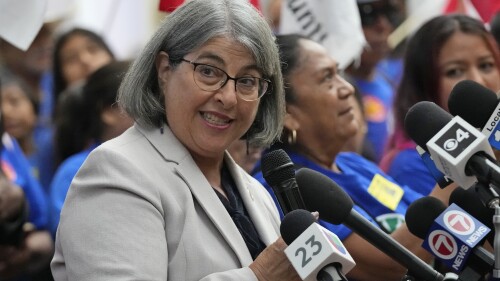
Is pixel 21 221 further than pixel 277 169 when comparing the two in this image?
Yes

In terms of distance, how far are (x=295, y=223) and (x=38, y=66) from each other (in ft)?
17.1

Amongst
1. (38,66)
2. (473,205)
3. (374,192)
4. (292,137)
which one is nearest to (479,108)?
(473,205)

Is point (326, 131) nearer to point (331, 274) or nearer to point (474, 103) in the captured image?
point (474, 103)

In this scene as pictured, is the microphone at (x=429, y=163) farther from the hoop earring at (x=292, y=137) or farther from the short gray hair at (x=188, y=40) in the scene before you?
the hoop earring at (x=292, y=137)

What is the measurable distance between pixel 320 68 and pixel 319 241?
90.8 inches

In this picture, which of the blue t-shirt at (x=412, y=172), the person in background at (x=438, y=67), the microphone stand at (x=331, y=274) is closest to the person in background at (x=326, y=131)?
the blue t-shirt at (x=412, y=172)

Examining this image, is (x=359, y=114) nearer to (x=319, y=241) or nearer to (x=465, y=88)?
(x=465, y=88)

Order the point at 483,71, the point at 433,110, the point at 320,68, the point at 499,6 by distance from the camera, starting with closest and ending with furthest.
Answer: the point at 433,110 < the point at 320,68 < the point at 483,71 < the point at 499,6

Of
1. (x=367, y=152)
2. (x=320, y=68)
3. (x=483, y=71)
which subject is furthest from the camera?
(x=367, y=152)

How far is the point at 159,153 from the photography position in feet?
10.8

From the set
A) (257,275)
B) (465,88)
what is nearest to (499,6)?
(465,88)

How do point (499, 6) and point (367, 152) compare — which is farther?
point (367, 152)

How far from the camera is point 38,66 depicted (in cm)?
764

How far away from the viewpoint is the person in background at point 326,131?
466 cm
